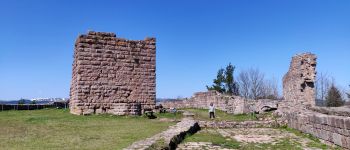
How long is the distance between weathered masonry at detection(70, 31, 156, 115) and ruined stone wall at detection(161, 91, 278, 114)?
37.3ft

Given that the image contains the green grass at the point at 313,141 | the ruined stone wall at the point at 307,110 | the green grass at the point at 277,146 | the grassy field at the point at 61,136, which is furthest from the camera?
the green grass at the point at 313,141

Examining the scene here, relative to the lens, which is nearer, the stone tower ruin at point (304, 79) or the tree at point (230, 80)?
the stone tower ruin at point (304, 79)

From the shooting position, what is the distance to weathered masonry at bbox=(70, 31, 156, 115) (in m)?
16.6

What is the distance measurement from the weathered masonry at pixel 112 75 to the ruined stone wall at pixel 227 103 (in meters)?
11.4

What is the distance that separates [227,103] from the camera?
96.8 feet

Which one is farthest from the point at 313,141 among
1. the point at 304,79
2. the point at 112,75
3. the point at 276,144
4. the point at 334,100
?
the point at 334,100

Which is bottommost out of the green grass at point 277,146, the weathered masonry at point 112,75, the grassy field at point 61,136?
the green grass at point 277,146

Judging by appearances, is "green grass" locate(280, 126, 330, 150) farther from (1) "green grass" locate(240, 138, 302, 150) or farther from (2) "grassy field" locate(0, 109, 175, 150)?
(2) "grassy field" locate(0, 109, 175, 150)

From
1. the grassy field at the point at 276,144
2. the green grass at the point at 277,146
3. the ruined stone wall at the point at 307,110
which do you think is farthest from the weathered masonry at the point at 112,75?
the green grass at the point at 277,146

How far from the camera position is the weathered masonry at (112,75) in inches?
655

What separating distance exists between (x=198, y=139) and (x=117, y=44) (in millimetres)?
8011

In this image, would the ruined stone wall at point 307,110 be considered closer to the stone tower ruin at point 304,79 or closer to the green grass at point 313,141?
the stone tower ruin at point 304,79

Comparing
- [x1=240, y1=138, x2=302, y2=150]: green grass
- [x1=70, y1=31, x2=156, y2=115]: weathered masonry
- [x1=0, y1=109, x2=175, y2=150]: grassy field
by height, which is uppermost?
[x1=70, y1=31, x2=156, y2=115]: weathered masonry

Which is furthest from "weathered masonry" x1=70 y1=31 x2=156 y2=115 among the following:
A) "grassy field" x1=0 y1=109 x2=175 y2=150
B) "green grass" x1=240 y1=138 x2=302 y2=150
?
"green grass" x1=240 y1=138 x2=302 y2=150
